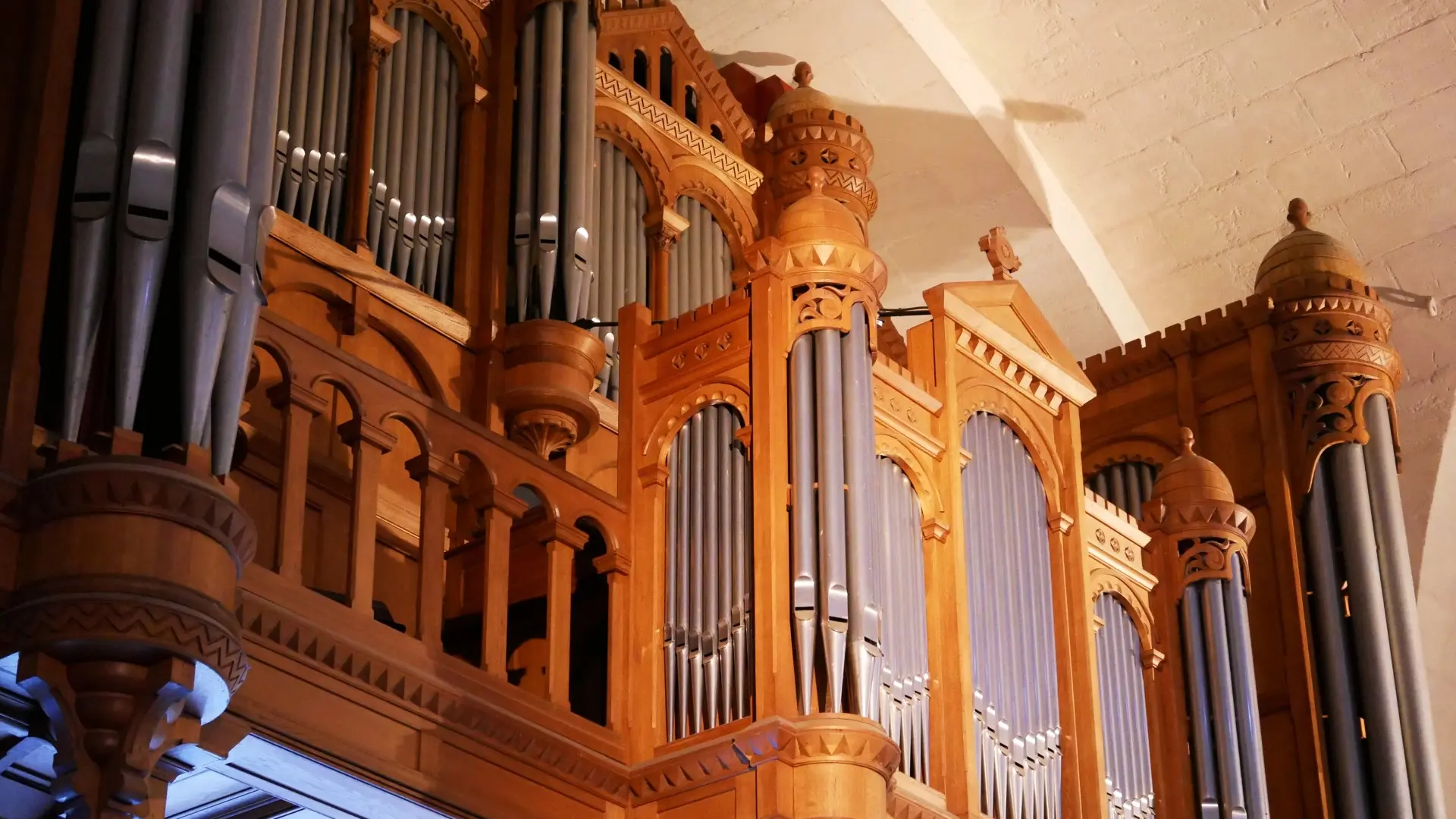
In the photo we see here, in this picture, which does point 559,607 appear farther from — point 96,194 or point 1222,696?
point 1222,696

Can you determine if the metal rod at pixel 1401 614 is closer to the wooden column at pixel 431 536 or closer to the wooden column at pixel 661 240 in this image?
the wooden column at pixel 661 240

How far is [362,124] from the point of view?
10.2 meters

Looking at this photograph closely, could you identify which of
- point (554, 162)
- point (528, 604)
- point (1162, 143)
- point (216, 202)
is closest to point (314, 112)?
point (554, 162)

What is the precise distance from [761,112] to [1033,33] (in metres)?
1.74

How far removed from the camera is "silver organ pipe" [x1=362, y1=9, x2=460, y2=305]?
A: 33.4 ft

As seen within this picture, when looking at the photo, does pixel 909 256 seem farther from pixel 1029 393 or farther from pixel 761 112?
pixel 1029 393

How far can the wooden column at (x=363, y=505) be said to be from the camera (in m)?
7.53

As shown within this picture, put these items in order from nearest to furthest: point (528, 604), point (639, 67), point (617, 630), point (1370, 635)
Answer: point (617, 630) < point (528, 604) < point (1370, 635) < point (639, 67)

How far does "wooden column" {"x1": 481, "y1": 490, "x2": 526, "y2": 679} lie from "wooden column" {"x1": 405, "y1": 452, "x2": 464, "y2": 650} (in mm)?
180

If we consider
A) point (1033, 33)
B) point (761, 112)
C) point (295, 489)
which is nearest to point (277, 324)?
point (295, 489)

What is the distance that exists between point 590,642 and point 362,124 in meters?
2.62

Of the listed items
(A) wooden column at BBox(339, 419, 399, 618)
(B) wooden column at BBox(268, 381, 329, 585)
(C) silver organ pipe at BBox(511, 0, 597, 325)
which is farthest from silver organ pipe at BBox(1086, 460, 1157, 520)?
(B) wooden column at BBox(268, 381, 329, 585)

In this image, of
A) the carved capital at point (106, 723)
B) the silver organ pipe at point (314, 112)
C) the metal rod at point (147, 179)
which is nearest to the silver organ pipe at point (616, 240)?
the silver organ pipe at point (314, 112)

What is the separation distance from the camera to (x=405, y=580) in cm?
934
